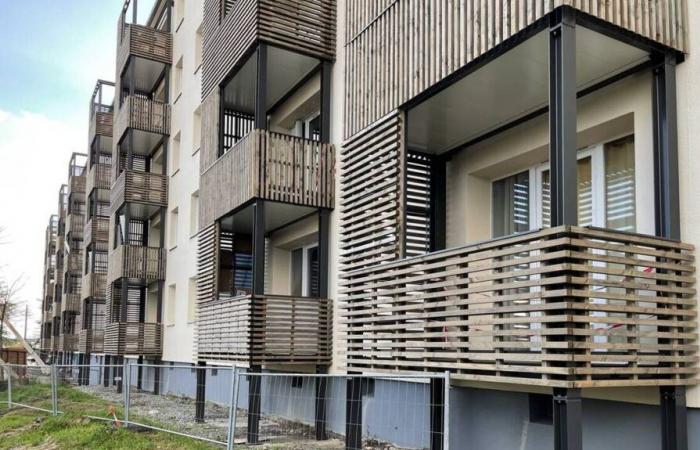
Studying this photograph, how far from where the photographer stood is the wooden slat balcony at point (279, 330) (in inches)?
442

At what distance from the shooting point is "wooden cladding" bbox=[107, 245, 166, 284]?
2239 cm

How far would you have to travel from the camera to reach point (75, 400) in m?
17.6

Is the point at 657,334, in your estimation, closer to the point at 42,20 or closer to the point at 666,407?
the point at 666,407

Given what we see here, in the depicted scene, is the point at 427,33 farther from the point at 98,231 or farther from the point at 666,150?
the point at 98,231

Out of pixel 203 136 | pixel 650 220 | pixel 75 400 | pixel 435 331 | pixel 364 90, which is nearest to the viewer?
pixel 650 220

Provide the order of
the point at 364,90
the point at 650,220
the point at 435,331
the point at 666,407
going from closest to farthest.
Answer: the point at 666,407
the point at 650,220
the point at 435,331
the point at 364,90

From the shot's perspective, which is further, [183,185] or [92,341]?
[92,341]

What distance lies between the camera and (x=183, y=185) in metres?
21.2

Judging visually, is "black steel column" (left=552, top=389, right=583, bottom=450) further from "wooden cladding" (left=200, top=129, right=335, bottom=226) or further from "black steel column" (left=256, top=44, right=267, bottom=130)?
"black steel column" (left=256, top=44, right=267, bottom=130)

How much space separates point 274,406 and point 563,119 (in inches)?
317

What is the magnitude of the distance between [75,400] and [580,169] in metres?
14.1

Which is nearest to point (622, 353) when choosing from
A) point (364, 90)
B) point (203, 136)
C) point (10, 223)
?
point (364, 90)

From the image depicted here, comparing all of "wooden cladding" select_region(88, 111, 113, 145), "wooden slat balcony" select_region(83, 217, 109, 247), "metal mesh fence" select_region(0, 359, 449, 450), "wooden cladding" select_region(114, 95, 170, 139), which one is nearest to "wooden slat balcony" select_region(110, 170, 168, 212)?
"wooden cladding" select_region(114, 95, 170, 139)

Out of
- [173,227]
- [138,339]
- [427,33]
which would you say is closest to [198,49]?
[173,227]
